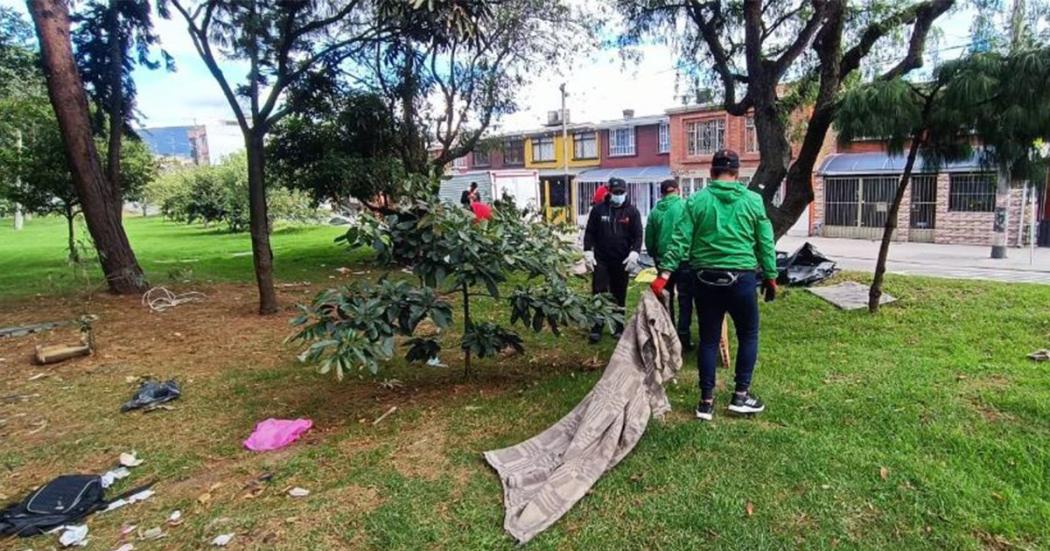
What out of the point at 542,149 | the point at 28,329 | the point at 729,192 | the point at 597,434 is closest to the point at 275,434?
the point at 597,434

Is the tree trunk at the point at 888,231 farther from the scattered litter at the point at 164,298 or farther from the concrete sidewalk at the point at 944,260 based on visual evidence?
the scattered litter at the point at 164,298

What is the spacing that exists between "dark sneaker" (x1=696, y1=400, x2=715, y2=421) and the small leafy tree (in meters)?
0.90

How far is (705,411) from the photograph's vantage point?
370 centimetres

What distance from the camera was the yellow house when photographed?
31.4 metres

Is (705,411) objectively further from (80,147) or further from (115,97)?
(115,97)

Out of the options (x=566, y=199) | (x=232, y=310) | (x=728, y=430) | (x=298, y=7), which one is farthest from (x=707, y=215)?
(x=566, y=199)

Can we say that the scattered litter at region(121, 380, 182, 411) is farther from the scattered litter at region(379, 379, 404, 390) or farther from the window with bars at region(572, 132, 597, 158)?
the window with bars at region(572, 132, 597, 158)

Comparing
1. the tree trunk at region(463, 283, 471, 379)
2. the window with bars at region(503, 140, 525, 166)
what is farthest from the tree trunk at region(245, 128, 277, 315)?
the window with bars at region(503, 140, 525, 166)

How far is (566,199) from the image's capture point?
3164 cm

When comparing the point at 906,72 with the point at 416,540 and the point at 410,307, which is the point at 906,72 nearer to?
the point at 410,307

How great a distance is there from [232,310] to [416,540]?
20.6ft

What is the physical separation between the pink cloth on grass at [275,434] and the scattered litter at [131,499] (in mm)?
611

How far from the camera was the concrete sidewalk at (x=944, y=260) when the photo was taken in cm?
1125

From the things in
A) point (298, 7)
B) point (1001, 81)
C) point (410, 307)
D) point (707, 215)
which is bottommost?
point (410, 307)
